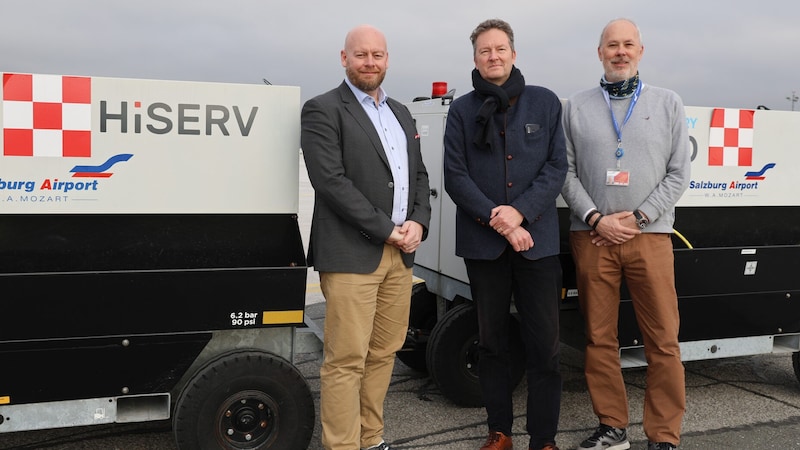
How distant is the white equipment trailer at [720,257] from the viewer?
151 inches

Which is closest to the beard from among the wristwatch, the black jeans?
the black jeans

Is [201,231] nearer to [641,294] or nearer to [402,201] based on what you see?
[402,201]

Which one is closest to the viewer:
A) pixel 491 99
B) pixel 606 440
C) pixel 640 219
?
pixel 491 99

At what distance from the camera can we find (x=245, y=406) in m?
3.06

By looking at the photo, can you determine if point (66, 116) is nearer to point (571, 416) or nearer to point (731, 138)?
point (571, 416)

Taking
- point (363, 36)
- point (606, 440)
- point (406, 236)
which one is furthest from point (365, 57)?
point (606, 440)

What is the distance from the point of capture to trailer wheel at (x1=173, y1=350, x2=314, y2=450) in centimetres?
295

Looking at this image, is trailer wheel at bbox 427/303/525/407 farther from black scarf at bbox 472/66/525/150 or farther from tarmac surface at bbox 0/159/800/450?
black scarf at bbox 472/66/525/150

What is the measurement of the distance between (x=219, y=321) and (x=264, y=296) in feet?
0.69

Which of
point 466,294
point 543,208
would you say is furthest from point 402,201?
point 466,294

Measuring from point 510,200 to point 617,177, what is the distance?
0.56 m

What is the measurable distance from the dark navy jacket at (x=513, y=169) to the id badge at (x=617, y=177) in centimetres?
27

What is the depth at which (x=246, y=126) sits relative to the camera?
2.95m

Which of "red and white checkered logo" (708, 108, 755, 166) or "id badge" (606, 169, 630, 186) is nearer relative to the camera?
"id badge" (606, 169, 630, 186)
